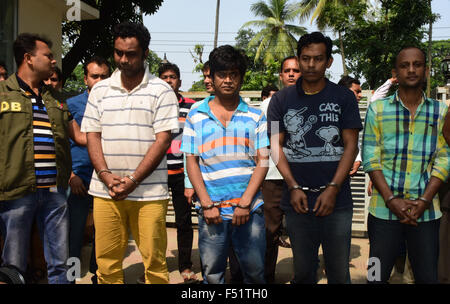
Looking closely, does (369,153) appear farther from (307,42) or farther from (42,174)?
(42,174)

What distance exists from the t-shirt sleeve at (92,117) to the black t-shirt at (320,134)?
1.47m

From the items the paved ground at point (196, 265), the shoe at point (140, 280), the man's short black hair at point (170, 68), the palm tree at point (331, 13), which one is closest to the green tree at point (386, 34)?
the palm tree at point (331, 13)

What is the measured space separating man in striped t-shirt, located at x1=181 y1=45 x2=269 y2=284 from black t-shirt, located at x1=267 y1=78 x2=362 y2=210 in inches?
9.7

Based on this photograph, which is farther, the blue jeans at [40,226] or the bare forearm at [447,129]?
the blue jeans at [40,226]

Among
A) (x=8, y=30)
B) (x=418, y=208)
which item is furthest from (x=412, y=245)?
(x=8, y=30)

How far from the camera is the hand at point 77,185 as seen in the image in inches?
171

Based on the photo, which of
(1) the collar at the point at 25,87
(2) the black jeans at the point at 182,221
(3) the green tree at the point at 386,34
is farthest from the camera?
(3) the green tree at the point at 386,34

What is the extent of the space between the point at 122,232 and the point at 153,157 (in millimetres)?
650

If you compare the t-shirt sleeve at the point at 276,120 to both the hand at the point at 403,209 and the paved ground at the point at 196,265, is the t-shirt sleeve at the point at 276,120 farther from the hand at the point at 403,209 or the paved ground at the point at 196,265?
the paved ground at the point at 196,265

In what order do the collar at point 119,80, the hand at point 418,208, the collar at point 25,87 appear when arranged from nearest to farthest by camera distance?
the hand at point 418,208, the collar at point 119,80, the collar at point 25,87

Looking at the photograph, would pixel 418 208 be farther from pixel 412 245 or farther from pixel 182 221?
pixel 182 221

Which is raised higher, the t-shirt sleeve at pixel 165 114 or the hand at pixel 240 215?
the t-shirt sleeve at pixel 165 114
